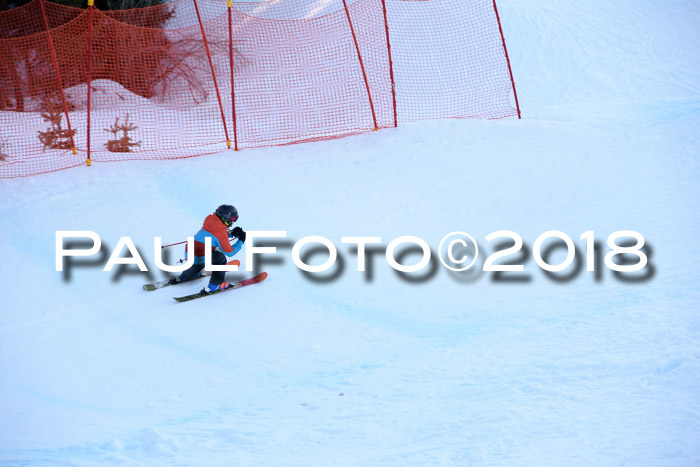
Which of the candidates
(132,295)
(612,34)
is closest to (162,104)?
(132,295)

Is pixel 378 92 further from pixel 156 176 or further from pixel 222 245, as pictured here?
pixel 222 245

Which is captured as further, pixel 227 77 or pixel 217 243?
pixel 227 77

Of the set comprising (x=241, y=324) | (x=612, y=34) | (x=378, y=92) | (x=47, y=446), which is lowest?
(x=47, y=446)

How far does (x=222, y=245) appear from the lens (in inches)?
320

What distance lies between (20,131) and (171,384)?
25.7 ft

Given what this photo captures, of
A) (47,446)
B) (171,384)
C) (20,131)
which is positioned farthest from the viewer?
(20,131)

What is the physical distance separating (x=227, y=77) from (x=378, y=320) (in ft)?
35.1

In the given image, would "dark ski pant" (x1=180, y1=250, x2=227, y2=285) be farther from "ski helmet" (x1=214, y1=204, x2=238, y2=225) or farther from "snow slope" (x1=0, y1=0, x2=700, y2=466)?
"ski helmet" (x1=214, y1=204, x2=238, y2=225)

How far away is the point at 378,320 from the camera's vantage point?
7887 millimetres

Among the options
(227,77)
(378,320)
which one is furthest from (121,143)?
(378,320)

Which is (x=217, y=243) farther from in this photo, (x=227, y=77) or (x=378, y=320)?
(x=227, y=77)

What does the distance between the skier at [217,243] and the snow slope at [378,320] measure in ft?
0.95

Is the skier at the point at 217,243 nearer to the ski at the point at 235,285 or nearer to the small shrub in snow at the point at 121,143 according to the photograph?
the ski at the point at 235,285

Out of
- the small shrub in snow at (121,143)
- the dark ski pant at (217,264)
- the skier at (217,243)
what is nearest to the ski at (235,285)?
the skier at (217,243)
